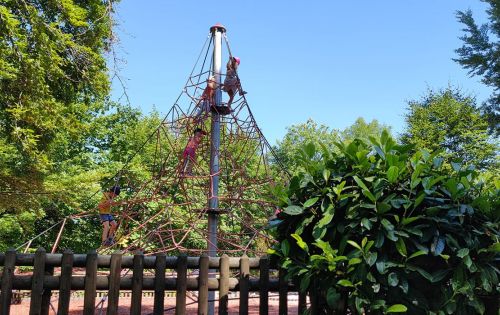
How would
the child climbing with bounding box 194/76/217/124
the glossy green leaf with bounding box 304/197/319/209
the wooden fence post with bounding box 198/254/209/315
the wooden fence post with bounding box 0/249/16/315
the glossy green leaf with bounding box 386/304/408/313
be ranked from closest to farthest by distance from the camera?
the glossy green leaf with bounding box 386/304/408/313 < the glossy green leaf with bounding box 304/197/319/209 < the wooden fence post with bounding box 0/249/16/315 < the wooden fence post with bounding box 198/254/209/315 < the child climbing with bounding box 194/76/217/124

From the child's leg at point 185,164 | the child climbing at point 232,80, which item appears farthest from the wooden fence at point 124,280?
the child climbing at point 232,80

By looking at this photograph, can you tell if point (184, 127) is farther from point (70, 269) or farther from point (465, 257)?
point (465, 257)

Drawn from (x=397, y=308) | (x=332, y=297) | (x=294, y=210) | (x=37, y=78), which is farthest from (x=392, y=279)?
(x=37, y=78)

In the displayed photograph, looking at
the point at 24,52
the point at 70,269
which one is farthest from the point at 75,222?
the point at 70,269

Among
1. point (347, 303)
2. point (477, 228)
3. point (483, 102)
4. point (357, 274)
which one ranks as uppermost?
point (483, 102)

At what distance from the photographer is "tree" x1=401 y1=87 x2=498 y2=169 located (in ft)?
59.8

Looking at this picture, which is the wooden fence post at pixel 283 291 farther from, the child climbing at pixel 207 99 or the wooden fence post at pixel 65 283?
the child climbing at pixel 207 99

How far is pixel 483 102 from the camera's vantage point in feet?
57.4

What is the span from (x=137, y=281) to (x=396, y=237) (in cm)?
174

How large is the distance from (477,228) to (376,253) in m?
0.71

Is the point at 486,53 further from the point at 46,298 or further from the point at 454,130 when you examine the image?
the point at 46,298

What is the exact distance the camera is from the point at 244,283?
3.28 metres

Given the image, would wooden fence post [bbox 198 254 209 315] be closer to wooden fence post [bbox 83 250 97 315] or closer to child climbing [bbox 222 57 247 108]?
wooden fence post [bbox 83 250 97 315]

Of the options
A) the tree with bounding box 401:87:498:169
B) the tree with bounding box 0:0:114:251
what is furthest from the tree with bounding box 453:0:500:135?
the tree with bounding box 0:0:114:251
